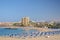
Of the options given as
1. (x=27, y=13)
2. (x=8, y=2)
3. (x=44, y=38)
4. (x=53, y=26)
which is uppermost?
(x=8, y=2)

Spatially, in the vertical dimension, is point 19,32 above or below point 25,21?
below

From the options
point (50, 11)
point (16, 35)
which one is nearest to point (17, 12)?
point (16, 35)

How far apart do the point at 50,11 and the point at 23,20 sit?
58 cm

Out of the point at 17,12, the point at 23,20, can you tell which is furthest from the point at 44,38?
the point at 17,12

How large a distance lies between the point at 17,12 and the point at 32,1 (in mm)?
365

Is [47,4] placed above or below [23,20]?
above

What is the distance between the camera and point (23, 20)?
285 cm

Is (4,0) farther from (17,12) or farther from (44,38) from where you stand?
(44,38)

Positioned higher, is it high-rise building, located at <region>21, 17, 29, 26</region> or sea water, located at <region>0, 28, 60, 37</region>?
high-rise building, located at <region>21, 17, 29, 26</region>

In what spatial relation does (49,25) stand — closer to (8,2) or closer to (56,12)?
(56,12)

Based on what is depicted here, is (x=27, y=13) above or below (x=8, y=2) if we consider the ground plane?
below

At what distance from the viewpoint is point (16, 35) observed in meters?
2.80

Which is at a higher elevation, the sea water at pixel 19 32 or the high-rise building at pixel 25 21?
the high-rise building at pixel 25 21

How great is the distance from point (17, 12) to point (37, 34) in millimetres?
575
